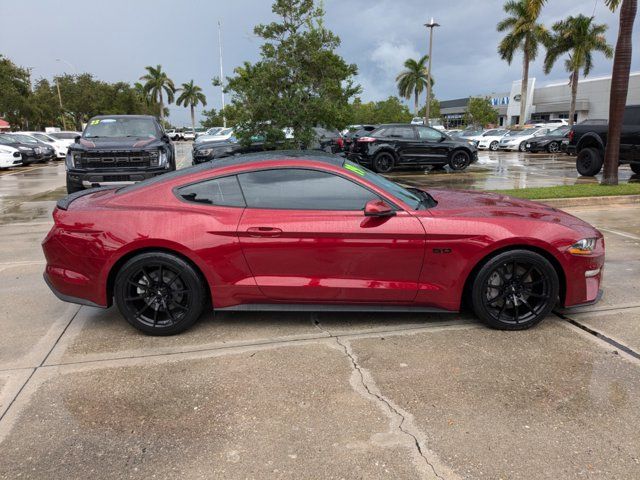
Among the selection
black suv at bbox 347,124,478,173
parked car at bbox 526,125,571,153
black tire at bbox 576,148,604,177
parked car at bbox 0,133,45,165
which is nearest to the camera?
black tire at bbox 576,148,604,177

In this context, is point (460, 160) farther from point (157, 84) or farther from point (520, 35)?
point (157, 84)

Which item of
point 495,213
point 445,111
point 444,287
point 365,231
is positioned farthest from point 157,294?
point 445,111

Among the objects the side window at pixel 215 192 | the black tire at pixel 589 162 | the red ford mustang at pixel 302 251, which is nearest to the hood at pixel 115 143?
the red ford mustang at pixel 302 251

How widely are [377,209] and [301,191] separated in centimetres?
63

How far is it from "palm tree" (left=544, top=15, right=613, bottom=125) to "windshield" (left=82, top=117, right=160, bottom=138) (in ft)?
116

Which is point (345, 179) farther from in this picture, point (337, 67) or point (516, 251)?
point (337, 67)

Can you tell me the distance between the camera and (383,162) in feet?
52.9

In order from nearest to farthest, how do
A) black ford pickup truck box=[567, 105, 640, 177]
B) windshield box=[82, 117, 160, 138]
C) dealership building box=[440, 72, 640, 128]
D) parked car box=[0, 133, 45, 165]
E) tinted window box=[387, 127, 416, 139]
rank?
windshield box=[82, 117, 160, 138] < black ford pickup truck box=[567, 105, 640, 177] < tinted window box=[387, 127, 416, 139] < parked car box=[0, 133, 45, 165] < dealership building box=[440, 72, 640, 128]

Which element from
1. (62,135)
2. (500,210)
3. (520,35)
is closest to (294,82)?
(500,210)

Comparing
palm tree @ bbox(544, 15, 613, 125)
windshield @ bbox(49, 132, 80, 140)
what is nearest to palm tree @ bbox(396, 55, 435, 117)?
palm tree @ bbox(544, 15, 613, 125)

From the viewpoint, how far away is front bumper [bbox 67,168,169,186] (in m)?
9.86

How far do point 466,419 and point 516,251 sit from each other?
1.51 metres

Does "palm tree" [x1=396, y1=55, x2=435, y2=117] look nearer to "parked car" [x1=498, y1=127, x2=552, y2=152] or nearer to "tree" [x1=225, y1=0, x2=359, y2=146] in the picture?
"parked car" [x1=498, y1=127, x2=552, y2=152]

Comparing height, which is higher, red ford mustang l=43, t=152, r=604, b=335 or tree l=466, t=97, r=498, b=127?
tree l=466, t=97, r=498, b=127
